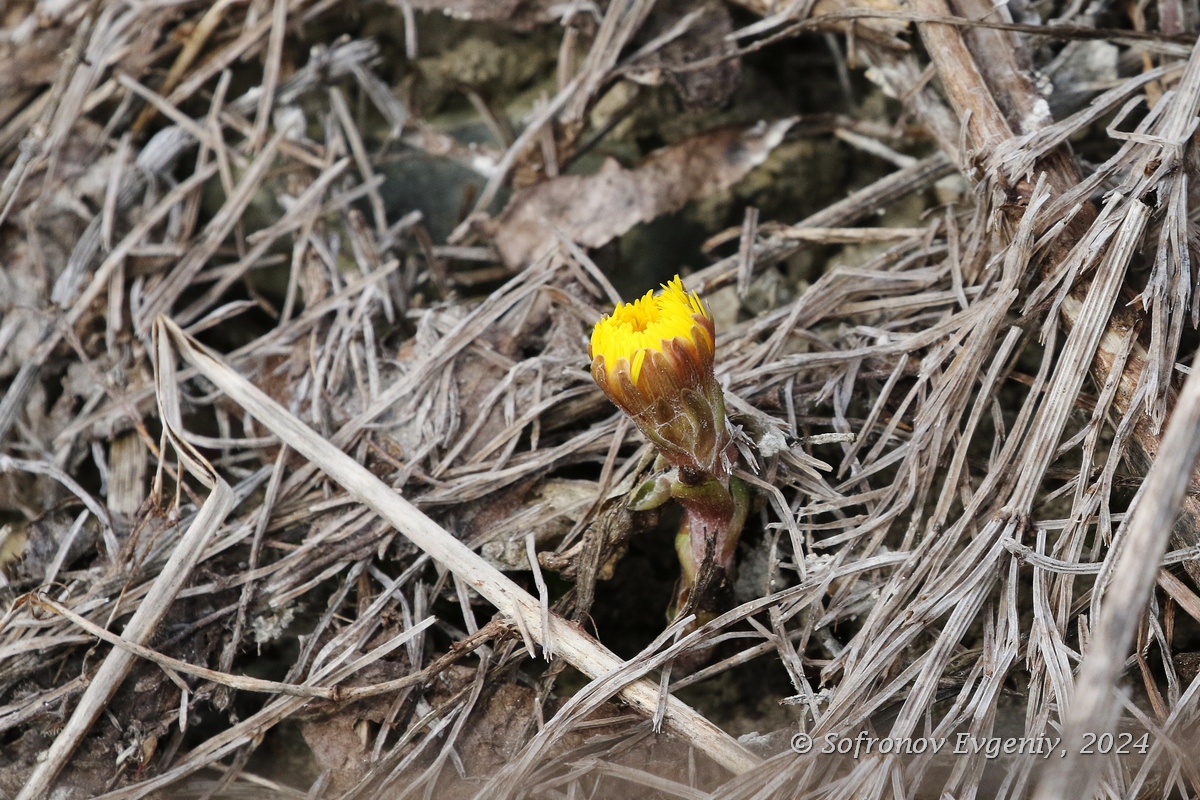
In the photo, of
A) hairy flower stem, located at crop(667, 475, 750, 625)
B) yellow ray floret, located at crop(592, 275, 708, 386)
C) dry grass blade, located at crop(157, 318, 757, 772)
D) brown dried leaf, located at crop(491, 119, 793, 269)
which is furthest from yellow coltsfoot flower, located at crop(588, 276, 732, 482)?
brown dried leaf, located at crop(491, 119, 793, 269)

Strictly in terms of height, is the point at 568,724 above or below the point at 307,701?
below

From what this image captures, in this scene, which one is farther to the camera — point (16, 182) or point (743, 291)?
point (16, 182)

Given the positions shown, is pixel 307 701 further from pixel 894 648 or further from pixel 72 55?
pixel 72 55

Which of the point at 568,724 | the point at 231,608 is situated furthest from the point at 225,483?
the point at 568,724

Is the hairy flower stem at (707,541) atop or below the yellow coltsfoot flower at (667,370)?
below

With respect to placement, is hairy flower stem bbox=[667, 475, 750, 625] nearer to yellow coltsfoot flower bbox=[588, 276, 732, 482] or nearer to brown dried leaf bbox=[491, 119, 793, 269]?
yellow coltsfoot flower bbox=[588, 276, 732, 482]

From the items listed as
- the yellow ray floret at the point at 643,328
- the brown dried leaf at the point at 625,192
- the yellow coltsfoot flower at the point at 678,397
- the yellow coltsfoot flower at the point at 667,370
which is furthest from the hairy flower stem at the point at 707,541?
the brown dried leaf at the point at 625,192

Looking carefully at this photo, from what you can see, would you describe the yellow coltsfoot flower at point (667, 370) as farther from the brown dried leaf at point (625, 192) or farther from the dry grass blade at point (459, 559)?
the brown dried leaf at point (625, 192)

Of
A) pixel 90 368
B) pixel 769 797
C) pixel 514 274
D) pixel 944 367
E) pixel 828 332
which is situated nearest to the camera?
pixel 769 797
